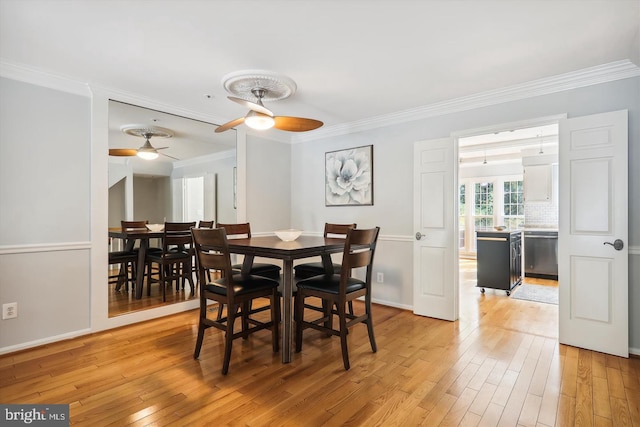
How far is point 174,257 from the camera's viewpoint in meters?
3.62

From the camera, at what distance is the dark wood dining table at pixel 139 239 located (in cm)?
323

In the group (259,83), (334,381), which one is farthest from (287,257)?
(259,83)

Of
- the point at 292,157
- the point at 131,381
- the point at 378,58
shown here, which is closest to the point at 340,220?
the point at 292,157

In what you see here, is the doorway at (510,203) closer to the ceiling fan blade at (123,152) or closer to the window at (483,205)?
the window at (483,205)

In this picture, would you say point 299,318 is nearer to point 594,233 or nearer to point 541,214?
point 594,233

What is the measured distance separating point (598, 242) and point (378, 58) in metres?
2.33

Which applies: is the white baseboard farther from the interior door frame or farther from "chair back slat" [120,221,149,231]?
the interior door frame

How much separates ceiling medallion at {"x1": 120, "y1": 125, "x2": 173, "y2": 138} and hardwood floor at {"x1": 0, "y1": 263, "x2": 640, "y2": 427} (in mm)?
1958

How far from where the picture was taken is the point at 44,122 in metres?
2.78

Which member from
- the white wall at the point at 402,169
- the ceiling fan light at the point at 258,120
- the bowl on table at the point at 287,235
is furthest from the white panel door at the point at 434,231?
the ceiling fan light at the point at 258,120

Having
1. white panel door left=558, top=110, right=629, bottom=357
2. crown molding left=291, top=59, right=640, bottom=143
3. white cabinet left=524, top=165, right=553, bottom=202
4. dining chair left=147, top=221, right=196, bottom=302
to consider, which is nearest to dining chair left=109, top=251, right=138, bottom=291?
dining chair left=147, top=221, right=196, bottom=302

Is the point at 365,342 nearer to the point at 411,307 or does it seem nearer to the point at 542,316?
the point at 411,307

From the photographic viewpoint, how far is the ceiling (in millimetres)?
1944

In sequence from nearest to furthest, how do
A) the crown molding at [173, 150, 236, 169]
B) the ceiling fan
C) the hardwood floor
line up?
the hardwood floor
the ceiling fan
the crown molding at [173, 150, 236, 169]
